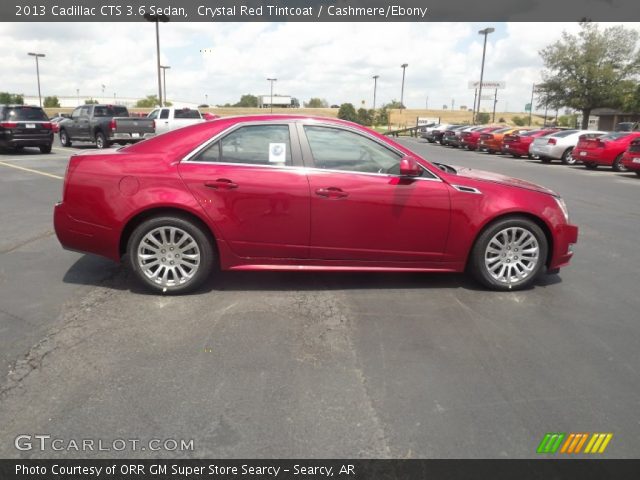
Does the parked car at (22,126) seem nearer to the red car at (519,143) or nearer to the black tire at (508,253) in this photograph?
the black tire at (508,253)

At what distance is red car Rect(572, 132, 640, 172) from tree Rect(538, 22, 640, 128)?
1072 inches

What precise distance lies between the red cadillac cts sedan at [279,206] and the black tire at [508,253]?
0.04ft

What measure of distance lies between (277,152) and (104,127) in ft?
62.5

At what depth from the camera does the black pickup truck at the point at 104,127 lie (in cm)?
2008

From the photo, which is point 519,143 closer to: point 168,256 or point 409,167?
point 409,167

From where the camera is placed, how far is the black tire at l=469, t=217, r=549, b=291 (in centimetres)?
484

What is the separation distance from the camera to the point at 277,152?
15.3 feet

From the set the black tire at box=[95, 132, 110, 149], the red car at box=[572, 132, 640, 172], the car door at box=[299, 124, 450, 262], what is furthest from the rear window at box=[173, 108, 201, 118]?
the car door at box=[299, 124, 450, 262]

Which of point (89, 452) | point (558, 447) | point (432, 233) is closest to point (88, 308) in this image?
point (89, 452)

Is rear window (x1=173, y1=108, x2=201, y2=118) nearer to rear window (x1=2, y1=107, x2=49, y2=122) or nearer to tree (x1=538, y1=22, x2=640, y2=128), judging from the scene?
rear window (x1=2, y1=107, x2=49, y2=122)

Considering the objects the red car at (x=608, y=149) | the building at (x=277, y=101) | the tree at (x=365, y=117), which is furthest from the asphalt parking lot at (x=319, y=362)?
the building at (x=277, y=101)

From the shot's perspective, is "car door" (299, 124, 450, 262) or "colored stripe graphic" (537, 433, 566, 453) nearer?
"colored stripe graphic" (537, 433, 566, 453)

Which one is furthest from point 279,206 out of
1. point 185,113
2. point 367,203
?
point 185,113
